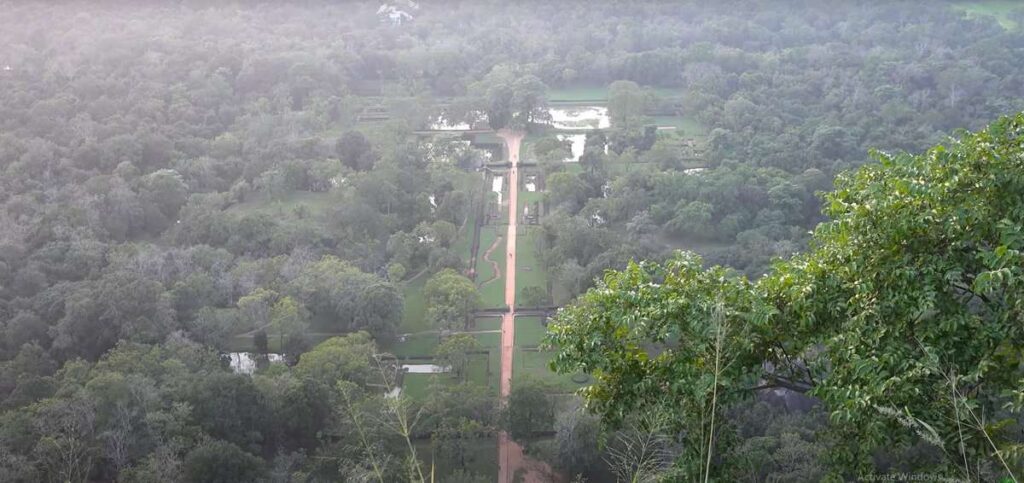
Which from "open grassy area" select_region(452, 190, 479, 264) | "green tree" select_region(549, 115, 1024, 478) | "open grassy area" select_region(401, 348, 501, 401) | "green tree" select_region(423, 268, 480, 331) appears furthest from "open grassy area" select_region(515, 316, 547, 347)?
"green tree" select_region(549, 115, 1024, 478)

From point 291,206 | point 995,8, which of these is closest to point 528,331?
point 291,206

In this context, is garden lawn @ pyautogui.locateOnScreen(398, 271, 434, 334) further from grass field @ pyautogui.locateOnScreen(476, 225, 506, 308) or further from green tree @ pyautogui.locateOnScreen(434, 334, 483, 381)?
green tree @ pyautogui.locateOnScreen(434, 334, 483, 381)

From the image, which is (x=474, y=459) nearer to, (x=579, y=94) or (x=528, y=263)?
(x=528, y=263)

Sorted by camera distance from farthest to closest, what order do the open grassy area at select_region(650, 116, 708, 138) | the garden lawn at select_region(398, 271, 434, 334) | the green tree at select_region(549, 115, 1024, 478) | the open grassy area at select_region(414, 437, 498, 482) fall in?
the open grassy area at select_region(650, 116, 708, 138), the garden lawn at select_region(398, 271, 434, 334), the open grassy area at select_region(414, 437, 498, 482), the green tree at select_region(549, 115, 1024, 478)

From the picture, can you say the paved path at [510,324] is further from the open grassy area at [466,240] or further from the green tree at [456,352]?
the open grassy area at [466,240]

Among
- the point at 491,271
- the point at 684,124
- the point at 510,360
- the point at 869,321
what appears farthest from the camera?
the point at 684,124

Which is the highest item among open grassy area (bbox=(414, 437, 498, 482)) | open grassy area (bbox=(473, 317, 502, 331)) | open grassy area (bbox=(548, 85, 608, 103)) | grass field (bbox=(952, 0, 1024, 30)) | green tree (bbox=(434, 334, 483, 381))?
grass field (bbox=(952, 0, 1024, 30))

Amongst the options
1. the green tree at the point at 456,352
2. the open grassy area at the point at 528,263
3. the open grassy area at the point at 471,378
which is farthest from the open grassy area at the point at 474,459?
the open grassy area at the point at 528,263
